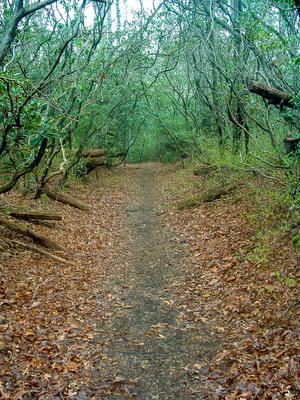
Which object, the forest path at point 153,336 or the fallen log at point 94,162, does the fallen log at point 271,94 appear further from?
the fallen log at point 94,162

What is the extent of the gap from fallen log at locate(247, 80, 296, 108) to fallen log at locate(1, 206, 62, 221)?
272 inches

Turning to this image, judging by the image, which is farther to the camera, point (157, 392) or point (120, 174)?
point (120, 174)

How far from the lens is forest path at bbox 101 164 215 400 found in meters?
5.40

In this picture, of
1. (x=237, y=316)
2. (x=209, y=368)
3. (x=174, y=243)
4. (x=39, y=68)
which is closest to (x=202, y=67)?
(x=39, y=68)

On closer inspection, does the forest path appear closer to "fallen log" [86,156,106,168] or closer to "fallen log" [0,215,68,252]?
"fallen log" [0,215,68,252]

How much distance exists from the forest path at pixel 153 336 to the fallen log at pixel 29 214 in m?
2.57

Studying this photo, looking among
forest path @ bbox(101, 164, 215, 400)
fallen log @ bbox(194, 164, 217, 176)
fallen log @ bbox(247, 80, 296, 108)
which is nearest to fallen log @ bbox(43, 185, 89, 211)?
forest path @ bbox(101, 164, 215, 400)


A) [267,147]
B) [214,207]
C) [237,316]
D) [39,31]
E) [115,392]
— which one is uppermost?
[39,31]

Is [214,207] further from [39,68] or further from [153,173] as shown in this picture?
[153,173]

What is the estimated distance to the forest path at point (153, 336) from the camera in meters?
5.40

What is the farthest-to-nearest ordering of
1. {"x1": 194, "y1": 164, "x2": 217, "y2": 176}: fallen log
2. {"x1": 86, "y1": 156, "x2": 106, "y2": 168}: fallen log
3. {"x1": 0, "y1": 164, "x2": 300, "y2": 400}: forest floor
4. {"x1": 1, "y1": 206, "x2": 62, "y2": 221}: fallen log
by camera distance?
{"x1": 86, "y1": 156, "x2": 106, "y2": 168}: fallen log, {"x1": 194, "y1": 164, "x2": 217, "y2": 176}: fallen log, {"x1": 1, "y1": 206, "x2": 62, "y2": 221}: fallen log, {"x1": 0, "y1": 164, "x2": 300, "y2": 400}: forest floor

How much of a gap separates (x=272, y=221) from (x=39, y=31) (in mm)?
10187

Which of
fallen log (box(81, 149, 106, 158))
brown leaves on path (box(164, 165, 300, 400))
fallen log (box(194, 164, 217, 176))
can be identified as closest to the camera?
brown leaves on path (box(164, 165, 300, 400))

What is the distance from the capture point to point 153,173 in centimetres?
3231
